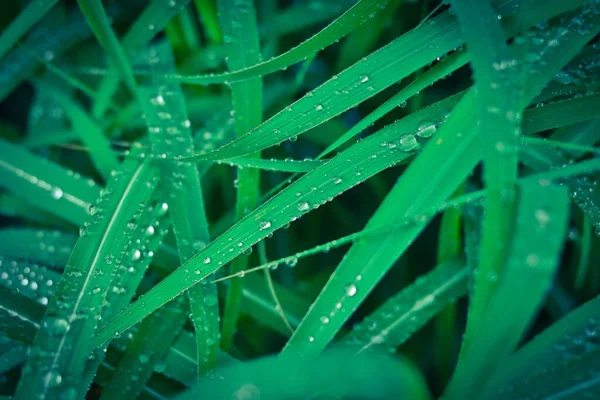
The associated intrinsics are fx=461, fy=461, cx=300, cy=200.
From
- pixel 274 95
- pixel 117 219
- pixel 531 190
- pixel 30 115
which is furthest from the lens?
pixel 30 115

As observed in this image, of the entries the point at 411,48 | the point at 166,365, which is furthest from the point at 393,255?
the point at 166,365

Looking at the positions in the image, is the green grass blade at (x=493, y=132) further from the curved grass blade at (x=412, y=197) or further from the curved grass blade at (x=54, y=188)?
the curved grass blade at (x=54, y=188)

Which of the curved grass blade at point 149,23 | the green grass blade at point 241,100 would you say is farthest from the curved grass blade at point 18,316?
the curved grass blade at point 149,23

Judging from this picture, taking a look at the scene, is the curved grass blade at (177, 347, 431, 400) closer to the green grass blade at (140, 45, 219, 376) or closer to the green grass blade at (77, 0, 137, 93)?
the green grass blade at (140, 45, 219, 376)

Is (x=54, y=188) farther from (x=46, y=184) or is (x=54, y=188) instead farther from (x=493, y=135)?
(x=493, y=135)

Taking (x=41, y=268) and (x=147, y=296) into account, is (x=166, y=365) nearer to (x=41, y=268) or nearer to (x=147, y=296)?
(x=147, y=296)
